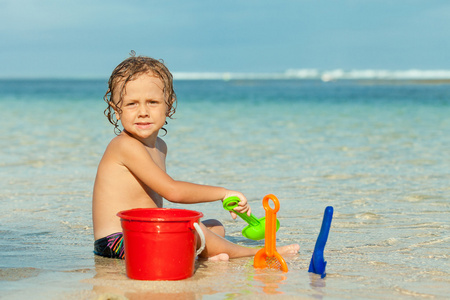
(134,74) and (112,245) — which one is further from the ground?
(134,74)

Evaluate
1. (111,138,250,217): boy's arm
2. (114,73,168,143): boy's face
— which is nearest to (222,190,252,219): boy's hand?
(111,138,250,217): boy's arm

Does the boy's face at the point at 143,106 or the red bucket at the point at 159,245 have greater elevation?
the boy's face at the point at 143,106

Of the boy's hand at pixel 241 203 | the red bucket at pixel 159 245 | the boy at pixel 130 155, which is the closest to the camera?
the red bucket at pixel 159 245

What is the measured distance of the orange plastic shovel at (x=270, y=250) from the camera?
3.08 m

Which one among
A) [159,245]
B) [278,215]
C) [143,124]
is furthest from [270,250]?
[278,215]

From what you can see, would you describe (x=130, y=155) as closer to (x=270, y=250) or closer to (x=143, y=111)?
(x=143, y=111)

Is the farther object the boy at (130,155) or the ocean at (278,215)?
the boy at (130,155)

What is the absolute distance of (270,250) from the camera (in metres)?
3.13

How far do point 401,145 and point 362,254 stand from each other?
595 cm

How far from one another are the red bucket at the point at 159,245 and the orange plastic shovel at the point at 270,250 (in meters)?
0.42

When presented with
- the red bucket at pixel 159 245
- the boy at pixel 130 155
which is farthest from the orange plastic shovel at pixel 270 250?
the red bucket at pixel 159 245

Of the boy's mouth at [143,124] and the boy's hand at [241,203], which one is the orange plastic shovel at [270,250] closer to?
the boy's hand at [241,203]

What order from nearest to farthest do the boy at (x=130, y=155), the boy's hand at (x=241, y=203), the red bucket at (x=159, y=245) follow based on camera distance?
the red bucket at (x=159, y=245) < the boy's hand at (x=241, y=203) < the boy at (x=130, y=155)

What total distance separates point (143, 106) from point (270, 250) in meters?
1.04
